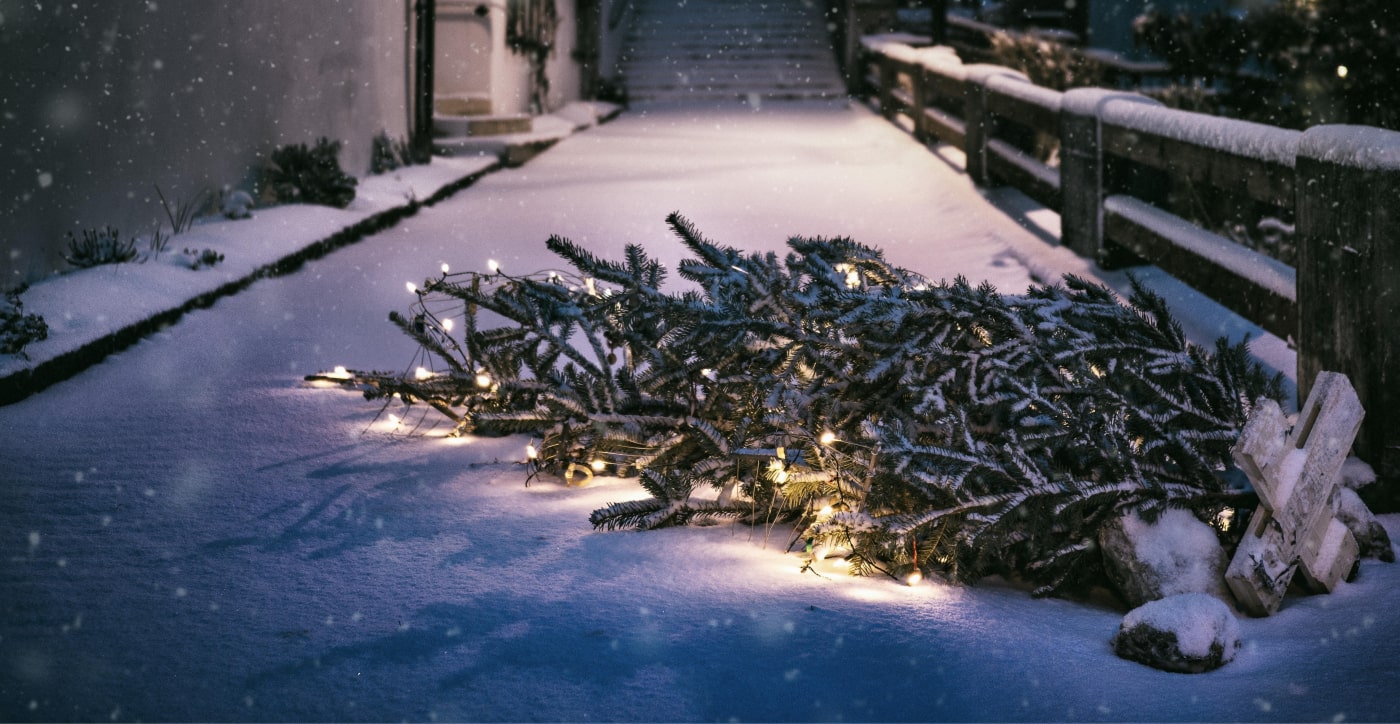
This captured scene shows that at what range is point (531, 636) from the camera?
2672mm

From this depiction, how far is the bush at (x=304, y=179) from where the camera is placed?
8.72m

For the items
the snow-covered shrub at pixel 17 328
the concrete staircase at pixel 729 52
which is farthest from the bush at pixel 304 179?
the concrete staircase at pixel 729 52

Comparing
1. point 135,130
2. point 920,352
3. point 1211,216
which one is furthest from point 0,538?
point 1211,216

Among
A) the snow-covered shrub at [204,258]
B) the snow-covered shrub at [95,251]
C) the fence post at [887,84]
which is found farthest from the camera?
A: the fence post at [887,84]

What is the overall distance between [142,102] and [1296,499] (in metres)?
6.07

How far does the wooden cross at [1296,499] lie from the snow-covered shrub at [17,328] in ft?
13.6

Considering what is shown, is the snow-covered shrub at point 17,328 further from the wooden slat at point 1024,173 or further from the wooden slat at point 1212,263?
the wooden slat at point 1024,173

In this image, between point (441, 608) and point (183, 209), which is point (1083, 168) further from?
point (441, 608)

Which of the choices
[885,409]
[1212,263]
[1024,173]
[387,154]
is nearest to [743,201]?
[1024,173]

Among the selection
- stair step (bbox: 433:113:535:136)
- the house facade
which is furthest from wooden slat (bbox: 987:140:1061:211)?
stair step (bbox: 433:113:535:136)

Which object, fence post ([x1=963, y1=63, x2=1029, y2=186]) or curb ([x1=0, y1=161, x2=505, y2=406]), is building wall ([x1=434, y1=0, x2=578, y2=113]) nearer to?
curb ([x1=0, y1=161, x2=505, y2=406])

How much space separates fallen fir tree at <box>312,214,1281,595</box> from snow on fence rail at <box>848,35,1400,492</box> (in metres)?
0.38

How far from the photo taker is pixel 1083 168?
23.2ft

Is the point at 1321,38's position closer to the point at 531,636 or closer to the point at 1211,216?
the point at 1211,216
